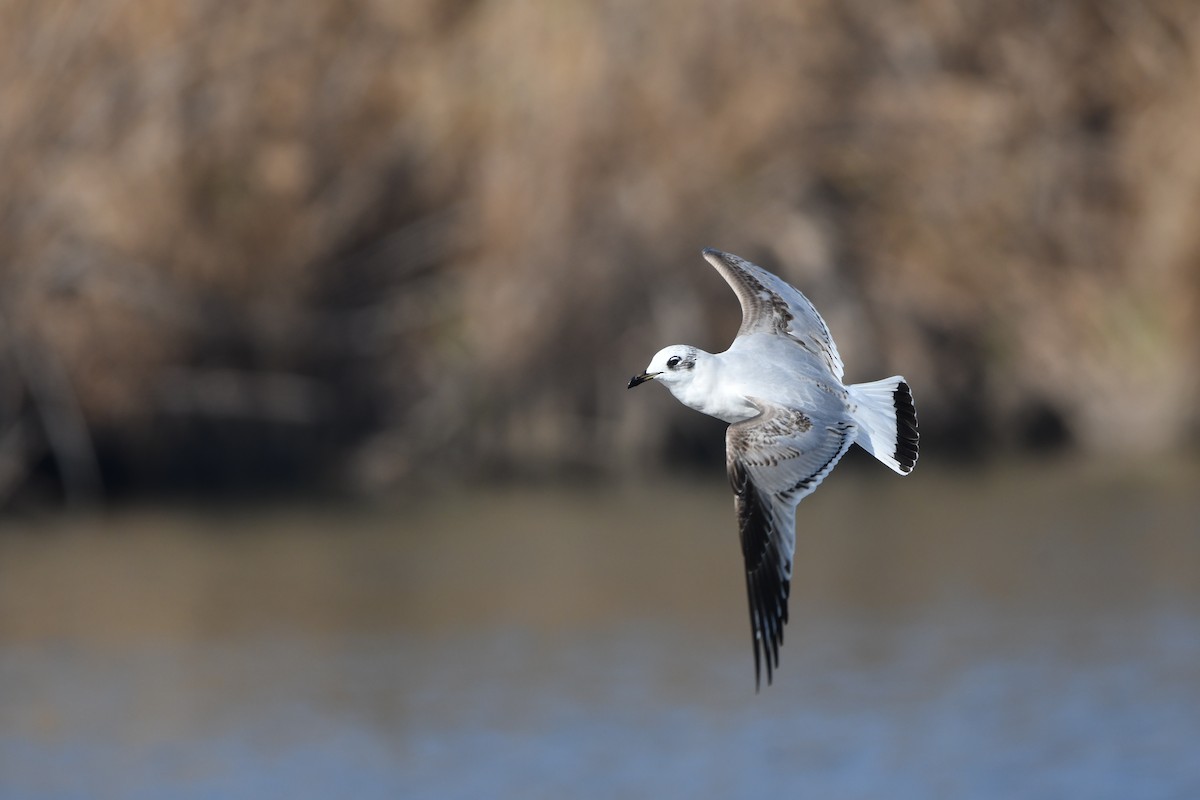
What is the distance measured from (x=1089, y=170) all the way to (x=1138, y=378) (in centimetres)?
198

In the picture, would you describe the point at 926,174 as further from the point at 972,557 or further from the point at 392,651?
the point at 392,651

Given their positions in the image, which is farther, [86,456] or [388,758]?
[86,456]

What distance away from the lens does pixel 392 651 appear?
523 inches

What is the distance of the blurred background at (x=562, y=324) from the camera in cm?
1408

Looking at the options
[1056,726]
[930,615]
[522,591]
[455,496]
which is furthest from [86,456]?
[1056,726]

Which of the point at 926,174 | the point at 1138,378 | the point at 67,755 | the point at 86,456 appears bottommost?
the point at 67,755

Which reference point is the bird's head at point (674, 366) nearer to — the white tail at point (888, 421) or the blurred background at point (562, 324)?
the white tail at point (888, 421)

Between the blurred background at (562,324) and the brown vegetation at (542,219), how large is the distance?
0.12 ft

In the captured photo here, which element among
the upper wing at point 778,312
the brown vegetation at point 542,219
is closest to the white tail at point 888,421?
the upper wing at point 778,312

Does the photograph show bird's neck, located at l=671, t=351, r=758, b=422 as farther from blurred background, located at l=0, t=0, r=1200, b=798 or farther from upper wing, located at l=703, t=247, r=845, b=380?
blurred background, located at l=0, t=0, r=1200, b=798

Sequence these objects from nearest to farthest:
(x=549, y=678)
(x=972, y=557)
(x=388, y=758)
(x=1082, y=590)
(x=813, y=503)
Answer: (x=388, y=758), (x=549, y=678), (x=1082, y=590), (x=972, y=557), (x=813, y=503)

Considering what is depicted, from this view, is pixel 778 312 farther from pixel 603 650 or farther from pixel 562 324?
pixel 562 324

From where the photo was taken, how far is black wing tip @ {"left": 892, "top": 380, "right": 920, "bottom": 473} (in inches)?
261

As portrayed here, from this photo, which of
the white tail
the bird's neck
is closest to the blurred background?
the white tail
